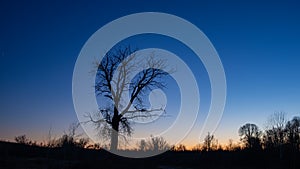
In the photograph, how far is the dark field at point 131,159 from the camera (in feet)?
86.3

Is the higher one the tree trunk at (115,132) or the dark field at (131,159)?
the tree trunk at (115,132)

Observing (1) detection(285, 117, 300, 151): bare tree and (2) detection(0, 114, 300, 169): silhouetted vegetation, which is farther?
(1) detection(285, 117, 300, 151): bare tree

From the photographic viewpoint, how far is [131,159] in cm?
2747

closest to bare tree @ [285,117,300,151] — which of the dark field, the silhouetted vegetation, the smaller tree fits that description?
the silhouetted vegetation

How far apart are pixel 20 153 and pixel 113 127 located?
2810cm

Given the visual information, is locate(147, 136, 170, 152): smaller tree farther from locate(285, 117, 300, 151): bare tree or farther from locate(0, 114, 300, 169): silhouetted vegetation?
locate(285, 117, 300, 151): bare tree

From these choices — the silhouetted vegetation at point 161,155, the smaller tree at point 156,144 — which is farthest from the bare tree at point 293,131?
→ the smaller tree at point 156,144

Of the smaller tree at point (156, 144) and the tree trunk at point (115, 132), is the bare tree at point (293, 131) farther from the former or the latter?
the tree trunk at point (115, 132)

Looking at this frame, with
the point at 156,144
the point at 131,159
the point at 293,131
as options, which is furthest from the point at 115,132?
the point at 293,131

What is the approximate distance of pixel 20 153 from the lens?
45719 mm

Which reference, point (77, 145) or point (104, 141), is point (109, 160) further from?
point (77, 145)

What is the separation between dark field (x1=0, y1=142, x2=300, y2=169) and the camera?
26292mm

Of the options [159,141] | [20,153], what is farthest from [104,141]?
[20,153]

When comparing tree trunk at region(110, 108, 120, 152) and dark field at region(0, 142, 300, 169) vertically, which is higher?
tree trunk at region(110, 108, 120, 152)
